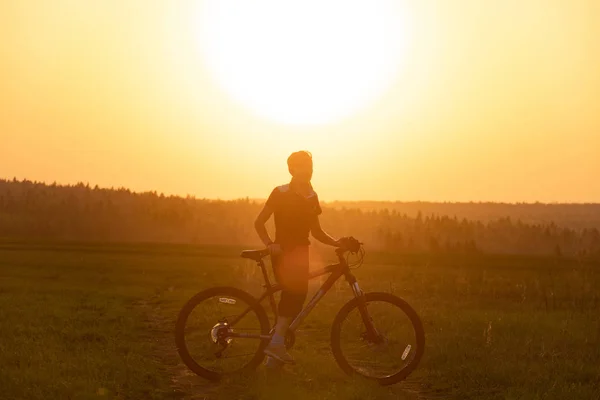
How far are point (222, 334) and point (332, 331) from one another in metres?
1.43

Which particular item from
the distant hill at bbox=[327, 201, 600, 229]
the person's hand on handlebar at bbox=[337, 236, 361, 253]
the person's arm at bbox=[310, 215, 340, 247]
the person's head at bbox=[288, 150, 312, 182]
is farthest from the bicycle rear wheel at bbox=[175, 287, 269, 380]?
the distant hill at bbox=[327, 201, 600, 229]

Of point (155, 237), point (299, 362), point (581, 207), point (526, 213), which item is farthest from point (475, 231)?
point (581, 207)

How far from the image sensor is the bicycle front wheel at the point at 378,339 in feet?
29.7

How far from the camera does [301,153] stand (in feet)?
30.6

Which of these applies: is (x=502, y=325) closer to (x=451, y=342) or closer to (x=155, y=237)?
(x=451, y=342)

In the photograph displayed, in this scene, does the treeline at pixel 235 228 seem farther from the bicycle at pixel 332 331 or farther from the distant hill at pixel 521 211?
the distant hill at pixel 521 211

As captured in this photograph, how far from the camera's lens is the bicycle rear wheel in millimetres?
9367

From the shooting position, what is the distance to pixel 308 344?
1277 cm

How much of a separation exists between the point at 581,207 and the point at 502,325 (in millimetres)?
→ 184076

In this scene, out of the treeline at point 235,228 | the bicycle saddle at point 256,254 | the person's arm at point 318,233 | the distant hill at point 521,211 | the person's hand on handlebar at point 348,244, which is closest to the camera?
the person's hand on handlebar at point 348,244

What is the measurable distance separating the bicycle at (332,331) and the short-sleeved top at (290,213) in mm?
400

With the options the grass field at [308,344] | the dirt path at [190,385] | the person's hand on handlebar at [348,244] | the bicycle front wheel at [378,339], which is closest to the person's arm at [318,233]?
the person's hand on handlebar at [348,244]

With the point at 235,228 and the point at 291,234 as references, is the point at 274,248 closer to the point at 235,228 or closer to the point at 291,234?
the point at 291,234

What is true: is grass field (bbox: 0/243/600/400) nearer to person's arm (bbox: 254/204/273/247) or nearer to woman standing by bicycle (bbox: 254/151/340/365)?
woman standing by bicycle (bbox: 254/151/340/365)
